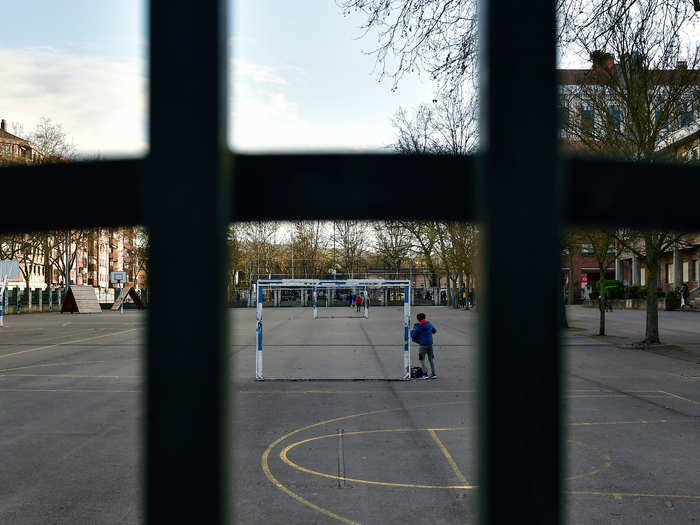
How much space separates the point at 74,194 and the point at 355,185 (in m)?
0.22

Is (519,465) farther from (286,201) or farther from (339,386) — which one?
(339,386)

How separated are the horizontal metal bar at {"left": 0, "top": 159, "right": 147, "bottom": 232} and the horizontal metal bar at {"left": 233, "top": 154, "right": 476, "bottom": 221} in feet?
0.28

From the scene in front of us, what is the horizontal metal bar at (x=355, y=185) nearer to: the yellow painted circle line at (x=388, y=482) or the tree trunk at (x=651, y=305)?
the yellow painted circle line at (x=388, y=482)

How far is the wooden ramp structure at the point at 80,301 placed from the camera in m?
55.1

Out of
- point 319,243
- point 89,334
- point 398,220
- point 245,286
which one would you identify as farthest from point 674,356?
point 245,286

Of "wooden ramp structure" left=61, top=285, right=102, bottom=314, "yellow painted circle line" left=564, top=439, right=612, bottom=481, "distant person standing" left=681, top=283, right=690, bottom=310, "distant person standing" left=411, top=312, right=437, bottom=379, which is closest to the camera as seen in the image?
"yellow painted circle line" left=564, top=439, right=612, bottom=481

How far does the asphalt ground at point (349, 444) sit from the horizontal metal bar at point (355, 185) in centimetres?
15

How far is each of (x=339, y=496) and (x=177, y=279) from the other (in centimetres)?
697

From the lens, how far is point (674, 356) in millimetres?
20062

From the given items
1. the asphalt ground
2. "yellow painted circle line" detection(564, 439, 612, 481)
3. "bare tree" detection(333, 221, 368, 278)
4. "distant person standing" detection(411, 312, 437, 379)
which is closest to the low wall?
"bare tree" detection(333, 221, 368, 278)

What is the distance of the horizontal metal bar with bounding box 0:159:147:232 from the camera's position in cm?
51

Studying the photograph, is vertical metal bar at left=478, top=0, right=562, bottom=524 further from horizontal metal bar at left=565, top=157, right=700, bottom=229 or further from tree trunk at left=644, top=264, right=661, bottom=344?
tree trunk at left=644, top=264, right=661, bottom=344

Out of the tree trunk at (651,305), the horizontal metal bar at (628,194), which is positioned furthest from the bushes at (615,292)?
the horizontal metal bar at (628,194)

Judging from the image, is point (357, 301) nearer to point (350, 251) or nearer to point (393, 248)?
point (393, 248)
